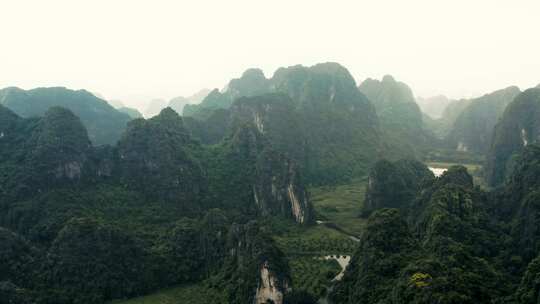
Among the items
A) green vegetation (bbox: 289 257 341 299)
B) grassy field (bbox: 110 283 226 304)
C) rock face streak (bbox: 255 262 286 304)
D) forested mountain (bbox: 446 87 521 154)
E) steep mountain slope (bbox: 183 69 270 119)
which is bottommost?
grassy field (bbox: 110 283 226 304)

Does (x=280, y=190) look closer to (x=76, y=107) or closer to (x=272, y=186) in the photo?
(x=272, y=186)

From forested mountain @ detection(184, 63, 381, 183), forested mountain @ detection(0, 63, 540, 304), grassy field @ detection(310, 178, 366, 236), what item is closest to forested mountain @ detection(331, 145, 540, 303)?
forested mountain @ detection(0, 63, 540, 304)

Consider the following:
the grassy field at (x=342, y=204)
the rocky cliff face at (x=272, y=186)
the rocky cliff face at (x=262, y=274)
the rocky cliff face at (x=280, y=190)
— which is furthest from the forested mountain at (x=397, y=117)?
the rocky cliff face at (x=262, y=274)

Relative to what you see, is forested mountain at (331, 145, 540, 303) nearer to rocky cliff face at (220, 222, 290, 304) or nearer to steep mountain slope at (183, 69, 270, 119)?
rocky cliff face at (220, 222, 290, 304)

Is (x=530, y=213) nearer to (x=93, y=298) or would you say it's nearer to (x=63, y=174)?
(x=93, y=298)

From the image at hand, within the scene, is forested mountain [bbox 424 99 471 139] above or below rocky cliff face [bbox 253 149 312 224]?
above

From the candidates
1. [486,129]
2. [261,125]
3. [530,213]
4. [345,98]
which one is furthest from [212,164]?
[486,129]

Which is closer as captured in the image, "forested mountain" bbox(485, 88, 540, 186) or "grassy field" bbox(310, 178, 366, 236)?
"grassy field" bbox(310, 178, 366, 236)

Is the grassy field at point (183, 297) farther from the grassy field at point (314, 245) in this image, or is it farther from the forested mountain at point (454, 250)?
the forested mountain at point (454, 250)
